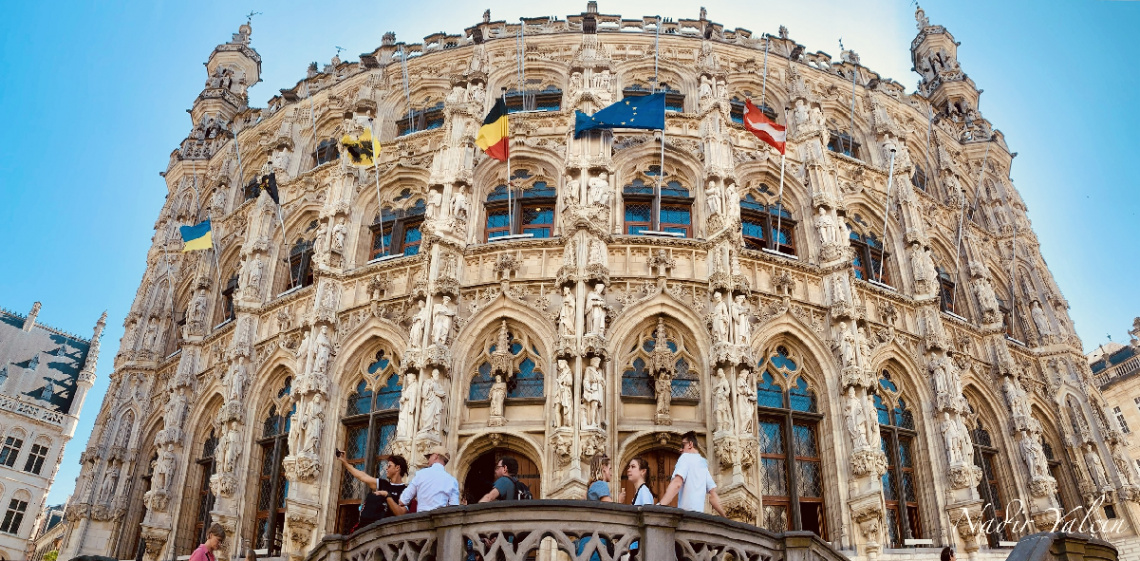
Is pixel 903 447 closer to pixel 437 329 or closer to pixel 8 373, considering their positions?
pixel 437 329

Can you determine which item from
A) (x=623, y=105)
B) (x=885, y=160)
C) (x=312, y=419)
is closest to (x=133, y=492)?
(x=312, y=419)

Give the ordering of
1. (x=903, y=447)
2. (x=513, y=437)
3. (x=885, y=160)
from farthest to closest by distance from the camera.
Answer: (x=885, y=160) → (x=903, y=447) → (x=513, y=437)

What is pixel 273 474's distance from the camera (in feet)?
66.7

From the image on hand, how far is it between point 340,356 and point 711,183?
1069cm

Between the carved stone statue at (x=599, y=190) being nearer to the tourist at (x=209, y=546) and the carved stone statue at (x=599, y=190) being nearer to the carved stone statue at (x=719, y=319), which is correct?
the carved stone statue at (x=719, y=319)

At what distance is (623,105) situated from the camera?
2106cm

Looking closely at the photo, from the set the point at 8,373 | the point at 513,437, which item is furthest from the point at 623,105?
the point at 8,373

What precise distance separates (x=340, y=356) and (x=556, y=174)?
7.76m

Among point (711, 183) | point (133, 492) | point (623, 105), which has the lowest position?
point (133, 492)

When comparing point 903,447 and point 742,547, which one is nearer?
point 742,547

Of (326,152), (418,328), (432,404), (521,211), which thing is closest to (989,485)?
(521,211)

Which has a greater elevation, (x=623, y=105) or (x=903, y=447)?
(x=623, y=105)

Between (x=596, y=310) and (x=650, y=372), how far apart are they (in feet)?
6.42

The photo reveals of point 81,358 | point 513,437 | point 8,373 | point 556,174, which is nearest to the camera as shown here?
point 513,437
